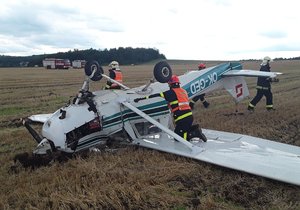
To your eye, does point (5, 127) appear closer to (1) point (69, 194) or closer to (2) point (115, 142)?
(2) point (115, 142)

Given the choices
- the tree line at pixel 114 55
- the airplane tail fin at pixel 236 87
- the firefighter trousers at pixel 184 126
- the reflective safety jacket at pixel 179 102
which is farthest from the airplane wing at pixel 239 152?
the tree line at pixel 114 55

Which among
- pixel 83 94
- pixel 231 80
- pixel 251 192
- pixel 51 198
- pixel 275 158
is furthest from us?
pixel 231 80

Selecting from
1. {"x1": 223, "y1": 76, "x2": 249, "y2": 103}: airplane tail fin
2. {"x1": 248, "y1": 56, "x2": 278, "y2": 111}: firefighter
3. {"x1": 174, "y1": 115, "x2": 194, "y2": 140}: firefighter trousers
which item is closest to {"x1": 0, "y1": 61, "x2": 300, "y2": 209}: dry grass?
{"x1": 174, "y1": 115, "x2": 194, "y2": 140}: firefighter trousers

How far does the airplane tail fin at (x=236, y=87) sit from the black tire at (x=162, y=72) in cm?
357

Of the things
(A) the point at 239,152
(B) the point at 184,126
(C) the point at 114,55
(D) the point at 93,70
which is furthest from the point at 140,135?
(C) the point at 114,55

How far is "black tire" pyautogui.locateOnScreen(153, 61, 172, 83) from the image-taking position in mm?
7340

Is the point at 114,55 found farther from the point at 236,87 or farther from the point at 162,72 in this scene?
the point at 162,72

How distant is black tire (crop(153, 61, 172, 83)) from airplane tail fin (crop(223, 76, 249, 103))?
357 cm

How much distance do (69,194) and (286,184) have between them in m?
3.06

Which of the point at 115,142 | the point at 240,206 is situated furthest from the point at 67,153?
the point at 240,206

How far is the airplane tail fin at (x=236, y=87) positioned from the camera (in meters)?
10.6

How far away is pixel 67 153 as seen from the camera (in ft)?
22.2

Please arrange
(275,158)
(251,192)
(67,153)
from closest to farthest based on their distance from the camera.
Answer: (251,192) < (275,158) < (67,153)

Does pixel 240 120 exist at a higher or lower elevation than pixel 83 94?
lower
